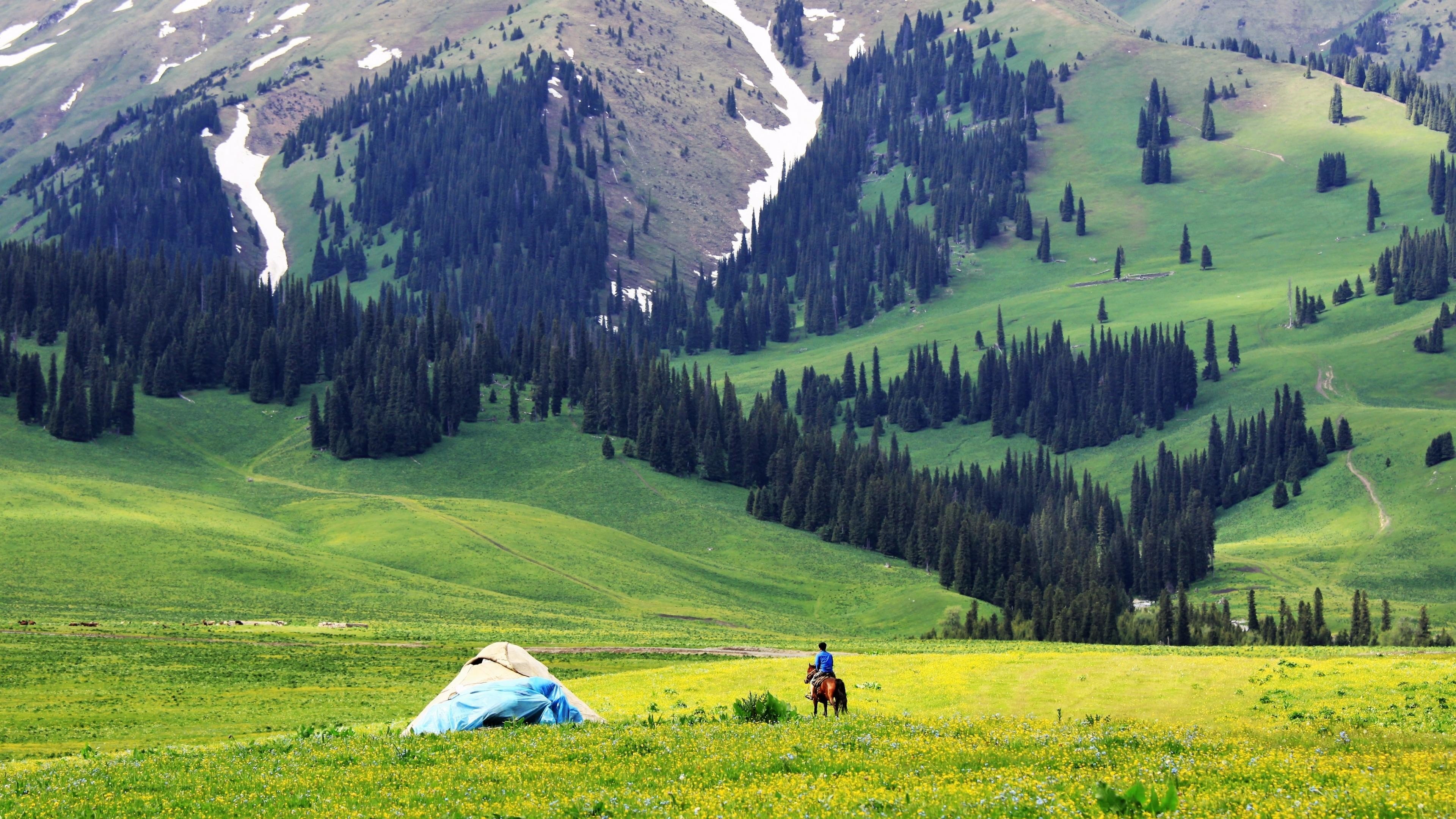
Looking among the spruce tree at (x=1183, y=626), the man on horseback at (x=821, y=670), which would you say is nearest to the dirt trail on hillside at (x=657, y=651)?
the man on horseback at (x=821, y=670)

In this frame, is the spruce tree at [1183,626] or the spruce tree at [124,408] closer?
the spruce tree at [1183,626]

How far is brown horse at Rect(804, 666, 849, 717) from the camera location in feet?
117

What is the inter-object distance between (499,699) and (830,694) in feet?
30.6

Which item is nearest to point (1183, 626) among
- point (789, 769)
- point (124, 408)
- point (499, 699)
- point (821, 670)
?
point (821, 670)

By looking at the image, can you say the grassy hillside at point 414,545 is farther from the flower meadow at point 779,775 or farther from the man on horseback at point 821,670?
the flower meadow at point 779,775

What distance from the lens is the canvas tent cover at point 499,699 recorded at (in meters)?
33.9

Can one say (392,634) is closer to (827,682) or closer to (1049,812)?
(827,682)

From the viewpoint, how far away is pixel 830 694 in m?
36.1

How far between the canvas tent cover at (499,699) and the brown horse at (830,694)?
6254 millimetres

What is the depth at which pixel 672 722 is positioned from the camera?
3309cm

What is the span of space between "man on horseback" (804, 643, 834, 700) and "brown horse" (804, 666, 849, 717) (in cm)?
6

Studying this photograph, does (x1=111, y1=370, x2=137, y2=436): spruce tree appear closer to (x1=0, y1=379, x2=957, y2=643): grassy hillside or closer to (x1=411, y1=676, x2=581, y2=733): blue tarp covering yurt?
(x1=0, y1=379, x2=957, y2=643): grassy hillside

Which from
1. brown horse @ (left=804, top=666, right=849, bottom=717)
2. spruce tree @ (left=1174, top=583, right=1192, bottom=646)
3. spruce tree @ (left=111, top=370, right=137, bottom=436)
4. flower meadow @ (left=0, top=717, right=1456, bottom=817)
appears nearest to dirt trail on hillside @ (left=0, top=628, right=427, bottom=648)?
flower meadow @ (left=0, top=717, right=1456, bottom=817)

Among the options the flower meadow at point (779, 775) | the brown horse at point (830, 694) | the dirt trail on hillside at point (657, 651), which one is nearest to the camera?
the flower meadow at point (779, 775)
